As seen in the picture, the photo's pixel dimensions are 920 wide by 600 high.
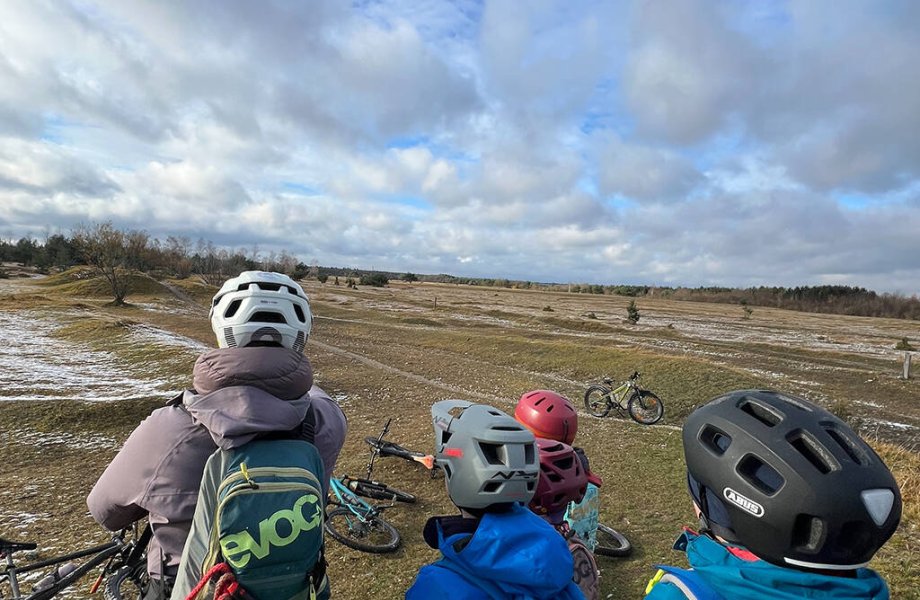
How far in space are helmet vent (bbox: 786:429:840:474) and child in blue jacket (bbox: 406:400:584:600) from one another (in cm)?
109

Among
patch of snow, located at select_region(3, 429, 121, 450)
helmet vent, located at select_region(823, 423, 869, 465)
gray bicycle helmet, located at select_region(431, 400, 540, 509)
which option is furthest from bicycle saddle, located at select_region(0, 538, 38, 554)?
patch of snow, located at select_region(3, 429, 121, 450)

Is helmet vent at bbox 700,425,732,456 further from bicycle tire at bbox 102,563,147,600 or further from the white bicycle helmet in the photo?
bicycle tire at bbox 102,563,147,600

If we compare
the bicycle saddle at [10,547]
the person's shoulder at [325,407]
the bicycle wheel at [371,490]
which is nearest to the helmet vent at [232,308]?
the person's shoulder at [325,407]

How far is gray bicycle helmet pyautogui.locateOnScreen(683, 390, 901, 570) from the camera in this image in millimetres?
1823

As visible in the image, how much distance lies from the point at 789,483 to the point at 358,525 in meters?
5.77

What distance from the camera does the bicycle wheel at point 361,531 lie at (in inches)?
245

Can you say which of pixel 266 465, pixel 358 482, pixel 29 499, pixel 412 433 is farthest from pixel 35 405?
pixel 266 465

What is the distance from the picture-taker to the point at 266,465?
6.24 feet

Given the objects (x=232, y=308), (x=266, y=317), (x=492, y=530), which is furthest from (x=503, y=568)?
(x=232, y=308)

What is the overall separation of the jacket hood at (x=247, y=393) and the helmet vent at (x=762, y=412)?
211 cm

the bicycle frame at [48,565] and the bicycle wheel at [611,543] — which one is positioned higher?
the bicycle frame at [48,565]

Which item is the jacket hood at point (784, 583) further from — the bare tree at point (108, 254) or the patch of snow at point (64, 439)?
the bare tree at point (108, 254)

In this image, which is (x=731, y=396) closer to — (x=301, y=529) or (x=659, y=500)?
(x=301, y=529)

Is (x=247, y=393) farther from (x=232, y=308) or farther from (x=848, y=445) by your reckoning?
(x=848, y=445)
